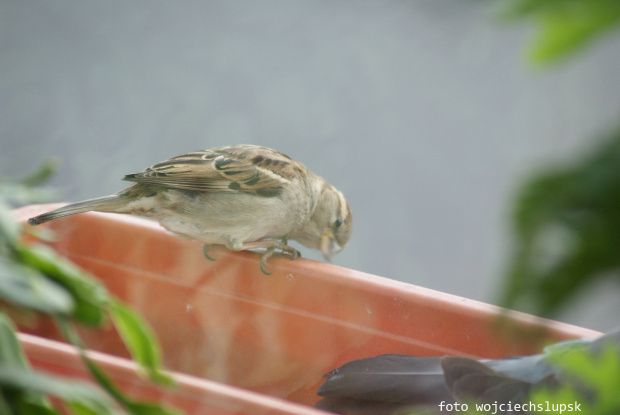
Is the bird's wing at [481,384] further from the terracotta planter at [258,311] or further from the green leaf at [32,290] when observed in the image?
the green leaf at [32,290]

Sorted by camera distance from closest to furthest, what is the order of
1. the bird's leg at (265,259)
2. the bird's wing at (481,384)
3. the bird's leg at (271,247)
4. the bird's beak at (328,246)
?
the bird's wing at (481,384)
the bird's leg at (265,259)
the bird's leg at (271,247)
the bird's beak at (328,246)

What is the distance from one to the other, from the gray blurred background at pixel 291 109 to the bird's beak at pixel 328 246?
821mm

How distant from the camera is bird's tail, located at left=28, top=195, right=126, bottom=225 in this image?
1.67 m

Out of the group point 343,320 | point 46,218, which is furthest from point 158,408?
point 46,218

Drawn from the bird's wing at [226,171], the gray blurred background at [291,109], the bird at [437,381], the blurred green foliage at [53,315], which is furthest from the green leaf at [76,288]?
the gray blurred background at [291,109]

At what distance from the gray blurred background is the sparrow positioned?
1.02 metres

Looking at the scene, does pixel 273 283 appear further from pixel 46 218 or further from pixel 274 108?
pixel 274 108

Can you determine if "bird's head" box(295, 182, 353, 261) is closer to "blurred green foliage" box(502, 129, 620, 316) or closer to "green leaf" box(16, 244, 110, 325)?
"green leaf" box(16, 244, 110, 325)

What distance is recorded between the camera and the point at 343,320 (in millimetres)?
1536

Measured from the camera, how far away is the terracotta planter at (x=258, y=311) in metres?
1.48

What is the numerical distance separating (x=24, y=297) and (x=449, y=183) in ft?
9.37

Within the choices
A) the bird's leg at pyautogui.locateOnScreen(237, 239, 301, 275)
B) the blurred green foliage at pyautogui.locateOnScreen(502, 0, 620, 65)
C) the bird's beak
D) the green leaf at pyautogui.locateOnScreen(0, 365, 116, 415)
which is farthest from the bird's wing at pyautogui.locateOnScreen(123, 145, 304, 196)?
the blurred green foliage at pyautogui.locateOnScreen(502, 0, 620, 65)

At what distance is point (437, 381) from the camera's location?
3.84 ft

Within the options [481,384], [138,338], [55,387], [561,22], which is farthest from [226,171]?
[561,22]
